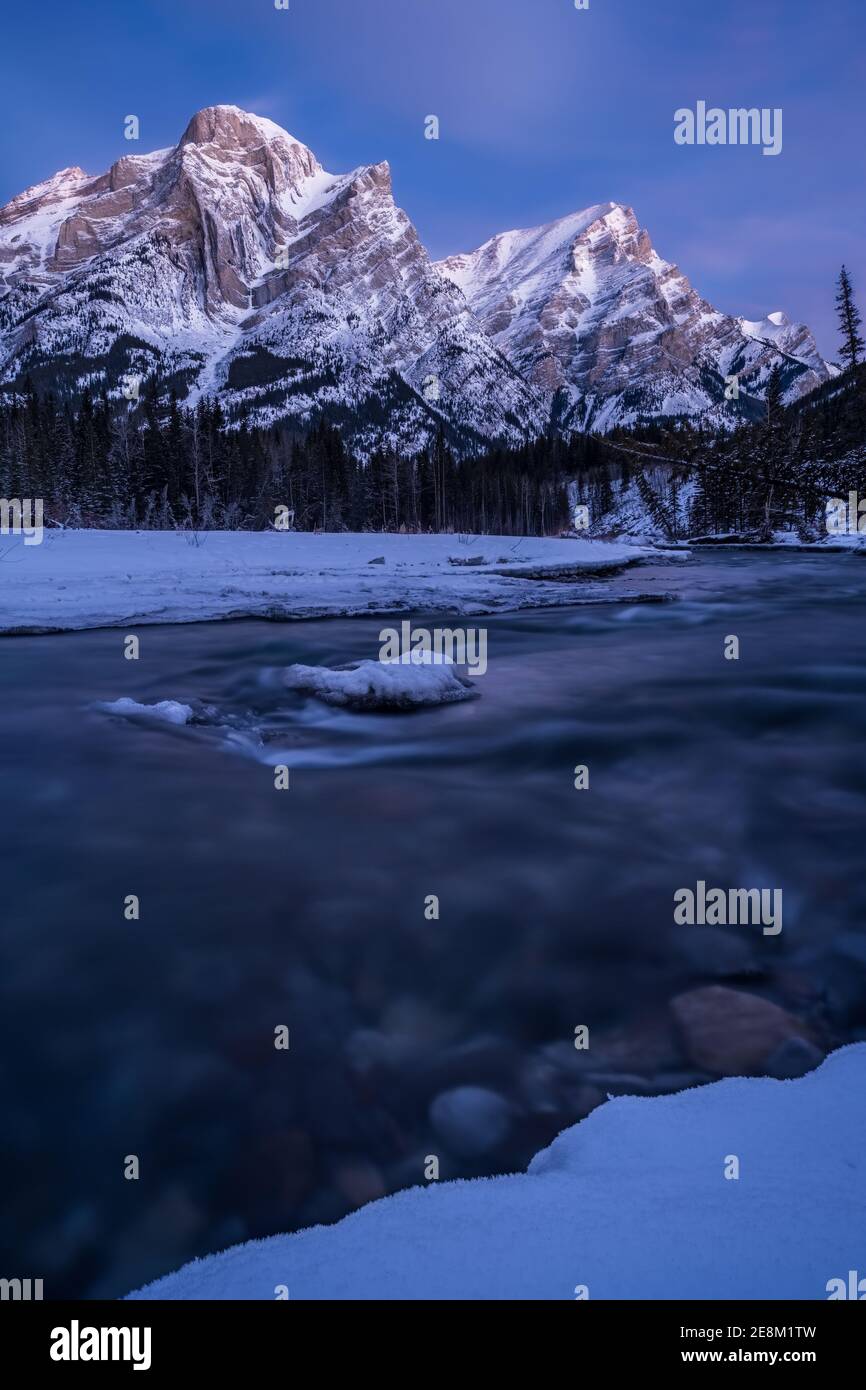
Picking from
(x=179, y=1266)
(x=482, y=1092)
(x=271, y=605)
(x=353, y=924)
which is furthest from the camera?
(x=271, y=605)

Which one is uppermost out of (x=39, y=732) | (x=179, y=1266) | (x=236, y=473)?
(x=236, y=473)

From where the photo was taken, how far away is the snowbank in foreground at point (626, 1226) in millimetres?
1675

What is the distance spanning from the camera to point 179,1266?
192cm

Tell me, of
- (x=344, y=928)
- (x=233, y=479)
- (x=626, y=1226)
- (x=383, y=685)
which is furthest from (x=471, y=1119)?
(x=233, y=479)

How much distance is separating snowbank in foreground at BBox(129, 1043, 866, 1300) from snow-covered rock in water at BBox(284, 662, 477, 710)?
5553 millimetres

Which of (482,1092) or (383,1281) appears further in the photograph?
(482,1092)

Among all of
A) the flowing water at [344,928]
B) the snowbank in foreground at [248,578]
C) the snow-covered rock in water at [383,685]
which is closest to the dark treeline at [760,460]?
the flowing water at [344,928]

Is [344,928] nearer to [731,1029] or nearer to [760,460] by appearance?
[731,1029]

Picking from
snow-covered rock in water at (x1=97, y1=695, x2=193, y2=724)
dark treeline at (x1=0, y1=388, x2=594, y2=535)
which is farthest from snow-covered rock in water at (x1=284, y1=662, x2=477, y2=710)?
dark treeline at (x1=0, y1=388, x2=594, y2=535)

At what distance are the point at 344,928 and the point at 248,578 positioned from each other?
16217mm

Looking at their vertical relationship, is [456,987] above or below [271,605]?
below
